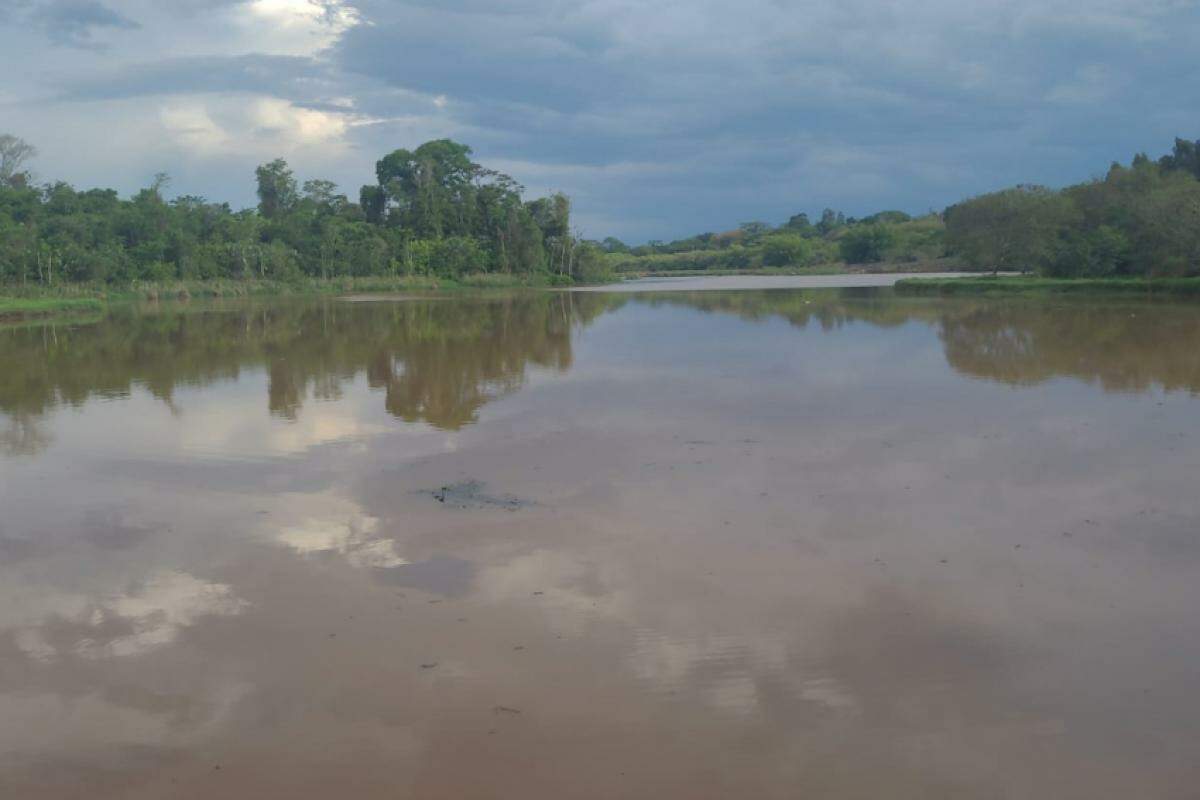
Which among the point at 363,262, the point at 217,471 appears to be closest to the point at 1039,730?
the point at 217,471

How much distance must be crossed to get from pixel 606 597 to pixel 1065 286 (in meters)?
41.6

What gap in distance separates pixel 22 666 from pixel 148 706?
1082 mm

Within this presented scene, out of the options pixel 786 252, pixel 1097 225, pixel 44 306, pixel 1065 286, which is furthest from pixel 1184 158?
pixel 44 306

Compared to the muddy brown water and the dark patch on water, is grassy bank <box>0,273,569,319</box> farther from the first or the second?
the dark patch on water

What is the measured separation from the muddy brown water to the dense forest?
1358 inches

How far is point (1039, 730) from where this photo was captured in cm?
446

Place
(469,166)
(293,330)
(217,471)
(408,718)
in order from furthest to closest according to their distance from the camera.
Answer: (469,166), (293,330), (217,471), (408,718)

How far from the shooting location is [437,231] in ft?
259

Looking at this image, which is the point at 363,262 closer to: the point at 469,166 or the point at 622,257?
the point at 469,166

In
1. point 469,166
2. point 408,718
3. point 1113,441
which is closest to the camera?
point 408,718

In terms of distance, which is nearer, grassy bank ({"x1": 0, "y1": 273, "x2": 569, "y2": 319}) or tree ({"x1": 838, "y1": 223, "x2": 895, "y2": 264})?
grassy bank ({"x1": 0, "y1": 273, "x2": 569, "y2": 319})

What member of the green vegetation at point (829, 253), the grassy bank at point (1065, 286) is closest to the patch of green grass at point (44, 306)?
the grassy bank at point (1065, 286)

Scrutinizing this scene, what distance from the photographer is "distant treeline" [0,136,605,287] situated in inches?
2189

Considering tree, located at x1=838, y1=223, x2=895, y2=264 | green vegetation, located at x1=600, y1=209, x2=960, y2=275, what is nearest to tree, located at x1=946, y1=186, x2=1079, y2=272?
green vegetation, located at x1=600, y1=209, x2=960, y2=275
